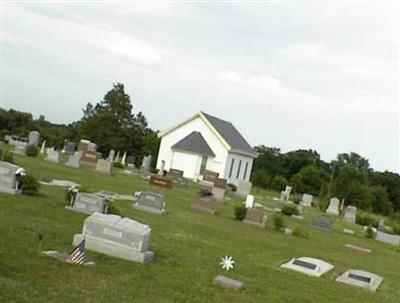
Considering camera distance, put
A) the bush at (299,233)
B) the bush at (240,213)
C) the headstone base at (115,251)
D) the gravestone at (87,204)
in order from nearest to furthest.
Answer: the headstone base at (115,251) → the gravestone at (87,204) → the bush at (299,233) → the bush at (240,213)

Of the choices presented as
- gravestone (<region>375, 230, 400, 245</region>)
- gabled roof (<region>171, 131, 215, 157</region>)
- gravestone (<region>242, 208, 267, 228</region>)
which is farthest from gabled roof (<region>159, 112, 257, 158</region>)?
gravestone (<region>242, 208, 267, 228</region>)

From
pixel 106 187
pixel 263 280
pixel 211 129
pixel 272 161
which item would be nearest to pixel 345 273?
pixel 263 280

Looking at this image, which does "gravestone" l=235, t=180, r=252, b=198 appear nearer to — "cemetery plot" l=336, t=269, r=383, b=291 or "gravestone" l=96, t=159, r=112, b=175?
"gravestone" l=96, t=159, r=112, b=175

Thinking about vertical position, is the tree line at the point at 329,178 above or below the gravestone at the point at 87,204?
above

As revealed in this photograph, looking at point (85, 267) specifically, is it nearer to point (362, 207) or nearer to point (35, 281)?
point (35, 281)

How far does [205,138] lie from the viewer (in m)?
50.7

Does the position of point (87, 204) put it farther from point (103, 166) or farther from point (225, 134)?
point (225, 134)

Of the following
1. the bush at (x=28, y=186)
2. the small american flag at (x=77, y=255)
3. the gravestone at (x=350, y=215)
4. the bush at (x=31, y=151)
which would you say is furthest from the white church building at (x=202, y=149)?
the small american flag at (x=77, y=255)

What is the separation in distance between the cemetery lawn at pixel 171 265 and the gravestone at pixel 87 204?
401 mm

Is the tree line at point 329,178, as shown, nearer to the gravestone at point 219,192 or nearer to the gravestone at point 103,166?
the gravestone at point 219,192

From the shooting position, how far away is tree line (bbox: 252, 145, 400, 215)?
51.8 metres

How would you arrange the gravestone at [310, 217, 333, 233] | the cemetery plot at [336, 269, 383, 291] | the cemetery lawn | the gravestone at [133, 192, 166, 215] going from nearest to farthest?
the cemetery lawn < the cemetery plot at [336, 269, 383, 291] < the gravestone at [133, 192, 166, 215] < the gravestone at [310, 217, 333, 233]

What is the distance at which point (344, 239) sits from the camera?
25.8m

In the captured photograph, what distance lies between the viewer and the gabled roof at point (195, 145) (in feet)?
160
